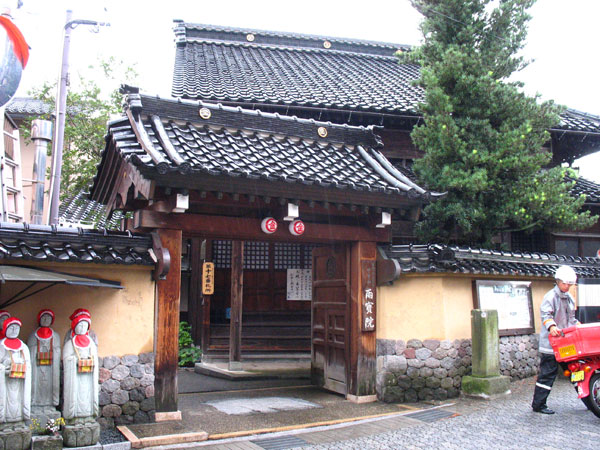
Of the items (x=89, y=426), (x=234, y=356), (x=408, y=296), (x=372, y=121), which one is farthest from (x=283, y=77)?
(x=89, y=426)

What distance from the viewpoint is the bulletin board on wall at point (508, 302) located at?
34.4 ft

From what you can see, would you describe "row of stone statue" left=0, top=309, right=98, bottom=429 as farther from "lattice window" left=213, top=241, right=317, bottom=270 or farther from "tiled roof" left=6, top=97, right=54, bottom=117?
"tiled roof" left=6, top=97, right=54, bottom=117

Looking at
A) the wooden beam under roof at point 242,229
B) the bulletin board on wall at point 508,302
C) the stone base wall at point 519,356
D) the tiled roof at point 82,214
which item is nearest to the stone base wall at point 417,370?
the bulletin board on wall at point 508,302

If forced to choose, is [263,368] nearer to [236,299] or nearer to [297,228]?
[236,299]

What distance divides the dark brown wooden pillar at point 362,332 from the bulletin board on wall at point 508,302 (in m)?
2.21

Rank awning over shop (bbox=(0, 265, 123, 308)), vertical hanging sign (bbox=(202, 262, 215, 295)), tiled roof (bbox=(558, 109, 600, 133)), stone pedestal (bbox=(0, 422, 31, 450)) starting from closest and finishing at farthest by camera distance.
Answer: stone pedestal (bbox=(0, 422, 31, 450)), awning over shop (bbox=(0, 265, 123, 308)), vertical hanging sign (bbox=(202, 262, 215, 295)), tiled roof (bbox=(558, 109, 600, 133))

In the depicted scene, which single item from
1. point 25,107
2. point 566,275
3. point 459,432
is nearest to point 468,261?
point 566,275

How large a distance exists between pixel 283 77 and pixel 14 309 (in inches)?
523

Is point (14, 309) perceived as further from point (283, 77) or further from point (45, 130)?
A: point (283, 77)

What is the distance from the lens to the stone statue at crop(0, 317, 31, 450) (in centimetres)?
616

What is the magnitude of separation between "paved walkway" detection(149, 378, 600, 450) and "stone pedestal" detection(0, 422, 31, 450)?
5.15ft

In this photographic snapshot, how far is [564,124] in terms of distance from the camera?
15.0 meters

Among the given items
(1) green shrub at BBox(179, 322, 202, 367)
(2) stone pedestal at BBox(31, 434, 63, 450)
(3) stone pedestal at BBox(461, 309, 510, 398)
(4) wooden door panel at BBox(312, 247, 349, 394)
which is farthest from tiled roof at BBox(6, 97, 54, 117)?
(3) stone pedestal at BBox(461, 309, 510, 398)

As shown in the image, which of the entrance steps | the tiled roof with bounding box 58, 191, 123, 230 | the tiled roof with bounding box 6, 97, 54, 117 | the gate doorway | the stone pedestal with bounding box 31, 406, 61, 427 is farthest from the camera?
the tiled roof with bounding box 6, 97, 54, 117
